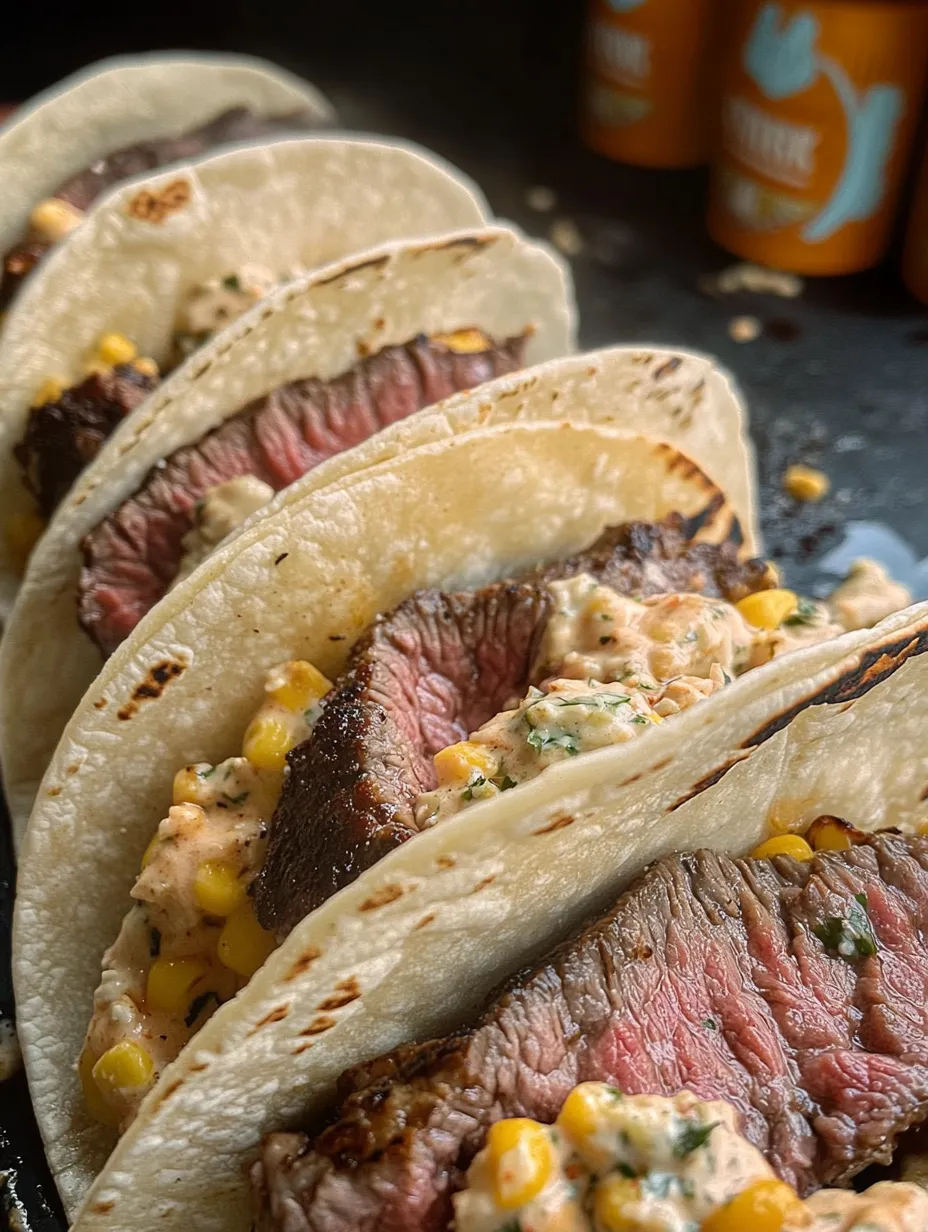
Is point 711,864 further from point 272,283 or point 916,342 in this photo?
point 916,342

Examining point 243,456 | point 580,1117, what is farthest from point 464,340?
point 580,1117

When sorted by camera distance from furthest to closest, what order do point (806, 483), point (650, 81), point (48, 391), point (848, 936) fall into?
point (650, 81) < point (806, 483) < point (48, 391) < point (848, 936)

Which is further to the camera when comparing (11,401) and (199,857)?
(11,401)

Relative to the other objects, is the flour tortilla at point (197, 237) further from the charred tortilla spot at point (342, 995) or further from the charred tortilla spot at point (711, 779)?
the charred tortilla spot at point (711, 779)

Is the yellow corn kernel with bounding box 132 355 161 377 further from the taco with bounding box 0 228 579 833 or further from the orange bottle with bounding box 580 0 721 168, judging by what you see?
the orange bottle with bounding box 580 0 721 168

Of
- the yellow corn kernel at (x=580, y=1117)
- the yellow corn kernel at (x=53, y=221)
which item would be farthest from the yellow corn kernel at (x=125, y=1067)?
the yellow corn kernel at (x=53, y=221)

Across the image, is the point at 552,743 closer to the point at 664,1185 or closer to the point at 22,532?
the point at 664,1185

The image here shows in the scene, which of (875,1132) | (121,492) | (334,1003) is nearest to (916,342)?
(121,492)
